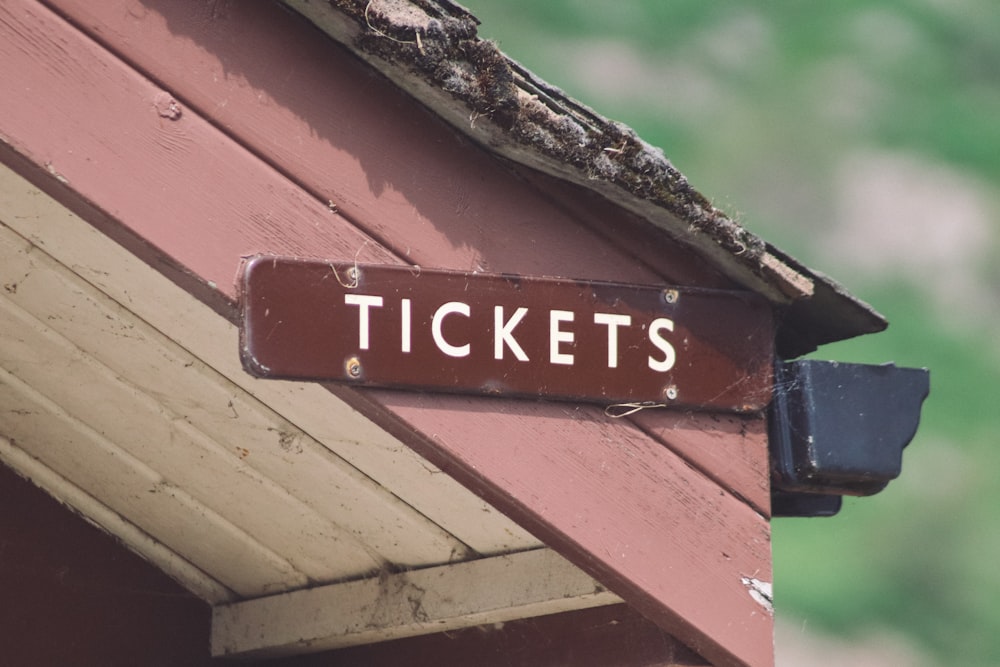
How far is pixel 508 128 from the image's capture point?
2002 mm

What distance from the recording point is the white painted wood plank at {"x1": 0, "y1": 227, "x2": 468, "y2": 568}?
88.8 inches

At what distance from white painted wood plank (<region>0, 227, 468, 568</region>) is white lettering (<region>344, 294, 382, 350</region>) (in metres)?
0.35

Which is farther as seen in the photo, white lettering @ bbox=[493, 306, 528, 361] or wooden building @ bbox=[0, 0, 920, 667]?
white lettering @ bbox=[493, 306, 528, 361]

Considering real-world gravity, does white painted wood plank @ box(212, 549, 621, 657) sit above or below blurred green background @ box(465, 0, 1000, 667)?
below

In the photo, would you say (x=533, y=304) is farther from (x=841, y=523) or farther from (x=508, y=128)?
(x=841, y=523)

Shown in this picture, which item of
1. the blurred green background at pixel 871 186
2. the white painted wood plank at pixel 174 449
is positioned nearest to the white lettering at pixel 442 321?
the white painted wood plank at pixel 174 449

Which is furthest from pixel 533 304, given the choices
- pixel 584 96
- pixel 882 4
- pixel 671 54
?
pixel 882 4

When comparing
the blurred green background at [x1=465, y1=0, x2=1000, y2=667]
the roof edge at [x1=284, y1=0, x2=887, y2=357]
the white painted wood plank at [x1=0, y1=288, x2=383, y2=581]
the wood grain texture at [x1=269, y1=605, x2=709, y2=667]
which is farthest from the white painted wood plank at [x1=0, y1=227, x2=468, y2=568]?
the blurred green background at [x1=465, y1=0, x2=1000, y2=667]

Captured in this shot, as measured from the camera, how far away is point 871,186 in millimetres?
16594

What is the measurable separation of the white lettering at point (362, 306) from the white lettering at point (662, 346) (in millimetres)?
387

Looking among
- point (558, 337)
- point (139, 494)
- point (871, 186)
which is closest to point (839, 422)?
point (558, 337)

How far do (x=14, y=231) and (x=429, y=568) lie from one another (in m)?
0.82

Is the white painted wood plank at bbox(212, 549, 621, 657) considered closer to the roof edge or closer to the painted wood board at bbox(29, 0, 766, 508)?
the painted wood board at bbox(29, 0, 766, 508)

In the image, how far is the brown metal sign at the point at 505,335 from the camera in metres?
1.96
